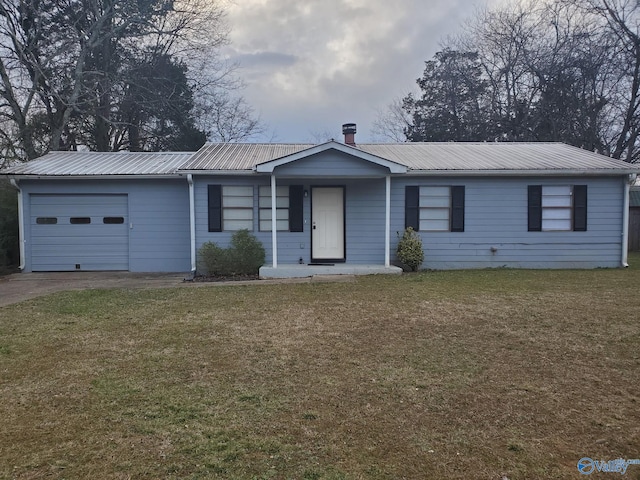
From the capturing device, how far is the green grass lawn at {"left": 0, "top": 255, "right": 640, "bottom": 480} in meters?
2.42

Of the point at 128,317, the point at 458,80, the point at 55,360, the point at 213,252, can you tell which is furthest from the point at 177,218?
the point at 458,80

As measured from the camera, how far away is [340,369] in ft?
12.6

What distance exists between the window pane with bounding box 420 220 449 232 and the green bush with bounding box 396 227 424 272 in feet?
1.65

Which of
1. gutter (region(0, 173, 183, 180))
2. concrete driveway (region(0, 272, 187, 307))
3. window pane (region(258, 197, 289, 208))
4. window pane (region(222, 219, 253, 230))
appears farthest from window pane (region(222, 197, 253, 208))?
concrete driveway (region(0, 272, 187, 307))

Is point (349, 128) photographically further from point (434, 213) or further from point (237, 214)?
point (237, 214)

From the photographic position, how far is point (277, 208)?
1043 centimetres

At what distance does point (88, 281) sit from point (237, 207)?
3.77 metres

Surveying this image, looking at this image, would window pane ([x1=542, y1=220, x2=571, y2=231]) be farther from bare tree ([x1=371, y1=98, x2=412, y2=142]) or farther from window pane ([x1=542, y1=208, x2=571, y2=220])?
bare tree ([x1=371, y1=98, x2=412, y2=142])

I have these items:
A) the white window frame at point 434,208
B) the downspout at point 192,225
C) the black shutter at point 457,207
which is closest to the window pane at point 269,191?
the downspout at point 192,225

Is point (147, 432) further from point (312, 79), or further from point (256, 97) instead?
point (256, 97)

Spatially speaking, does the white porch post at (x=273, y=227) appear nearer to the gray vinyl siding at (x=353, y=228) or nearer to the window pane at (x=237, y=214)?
the gray vinyl siding at (x=353, y=228)

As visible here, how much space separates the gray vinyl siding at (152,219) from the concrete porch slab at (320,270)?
2698 millimetres

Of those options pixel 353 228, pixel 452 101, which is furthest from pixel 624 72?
pixel 353 228

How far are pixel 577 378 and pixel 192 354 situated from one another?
3586mm
